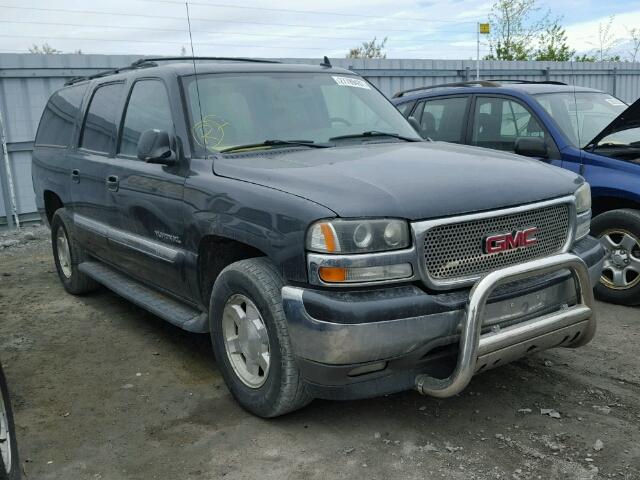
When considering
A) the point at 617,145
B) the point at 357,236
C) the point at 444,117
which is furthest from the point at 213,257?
the point at 444,117

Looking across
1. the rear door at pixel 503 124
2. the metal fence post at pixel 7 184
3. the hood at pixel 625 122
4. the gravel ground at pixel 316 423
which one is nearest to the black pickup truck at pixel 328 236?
the gravel ground at pixel 316 423

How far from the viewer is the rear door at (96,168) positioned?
15.8ft

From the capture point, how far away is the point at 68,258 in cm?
601

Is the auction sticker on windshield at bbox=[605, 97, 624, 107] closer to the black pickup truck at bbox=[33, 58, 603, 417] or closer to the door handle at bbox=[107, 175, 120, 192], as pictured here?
the black pickup truck at bbox=[33, 58, 603, 417]

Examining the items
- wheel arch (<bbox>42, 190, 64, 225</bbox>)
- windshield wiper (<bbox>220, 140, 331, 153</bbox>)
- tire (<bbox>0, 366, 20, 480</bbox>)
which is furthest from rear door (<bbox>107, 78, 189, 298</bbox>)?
wheel arch (<bbox>42, 190, 64, 225</bbox>)

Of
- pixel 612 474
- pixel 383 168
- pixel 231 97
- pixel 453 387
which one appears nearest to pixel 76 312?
pixel 231 97

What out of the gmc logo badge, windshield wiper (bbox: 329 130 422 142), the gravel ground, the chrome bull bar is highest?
Answer: windshield wiper (bbox: 329 130 422 142)

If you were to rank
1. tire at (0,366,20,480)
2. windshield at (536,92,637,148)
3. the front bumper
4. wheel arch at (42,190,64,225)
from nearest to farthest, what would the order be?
1. tire at (0,366,20,480)
2. the front bumper
3. windshield at (536,92,637,148)
4. wheel arch at (42,190,64,225)

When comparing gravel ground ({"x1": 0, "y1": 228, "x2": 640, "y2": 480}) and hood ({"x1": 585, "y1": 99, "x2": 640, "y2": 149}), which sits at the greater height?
hood ({"x1": 585, "y1": 99, "x2": 640, "y2": 149})

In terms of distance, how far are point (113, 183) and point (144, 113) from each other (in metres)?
0.56

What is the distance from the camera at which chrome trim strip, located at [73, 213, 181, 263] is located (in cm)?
400

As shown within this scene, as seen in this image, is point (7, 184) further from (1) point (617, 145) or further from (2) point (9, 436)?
(1) point (617, 145)

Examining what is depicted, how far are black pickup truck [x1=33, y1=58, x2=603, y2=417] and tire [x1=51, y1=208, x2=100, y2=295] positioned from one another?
3.83 ft

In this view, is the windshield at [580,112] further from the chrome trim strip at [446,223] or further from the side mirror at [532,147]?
the chrome trim strip at [446,223]
